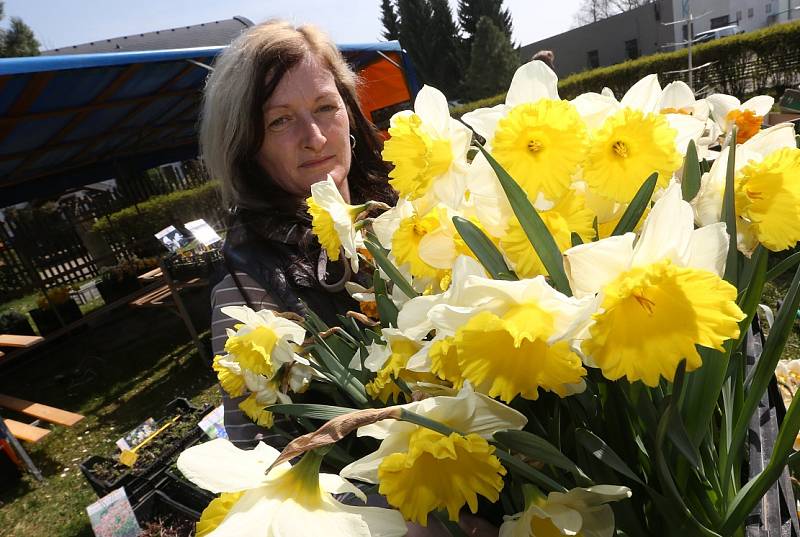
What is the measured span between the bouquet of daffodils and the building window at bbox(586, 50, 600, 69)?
32201 mm

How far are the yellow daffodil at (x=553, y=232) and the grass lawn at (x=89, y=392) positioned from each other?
3649mm

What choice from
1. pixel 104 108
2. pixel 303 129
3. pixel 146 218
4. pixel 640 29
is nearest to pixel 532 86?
pixel 303 129

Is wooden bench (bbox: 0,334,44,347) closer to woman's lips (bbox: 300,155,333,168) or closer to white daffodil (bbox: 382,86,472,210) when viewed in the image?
woman's lips (bbox: 300,155,333,168)

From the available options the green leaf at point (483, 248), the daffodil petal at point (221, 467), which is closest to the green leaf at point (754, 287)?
the green leaf at point (483, 248)

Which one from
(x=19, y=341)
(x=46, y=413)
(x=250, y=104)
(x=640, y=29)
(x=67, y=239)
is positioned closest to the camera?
(x=250, y=104)

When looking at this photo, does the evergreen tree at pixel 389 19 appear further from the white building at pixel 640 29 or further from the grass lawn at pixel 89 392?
the grass lawn at pixel 89 392

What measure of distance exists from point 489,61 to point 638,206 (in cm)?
2596

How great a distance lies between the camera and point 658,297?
35 cm

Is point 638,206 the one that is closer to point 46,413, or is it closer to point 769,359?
point 769,359

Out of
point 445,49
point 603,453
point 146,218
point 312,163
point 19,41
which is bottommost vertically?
point 146,218

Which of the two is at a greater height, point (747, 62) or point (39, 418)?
point (747, 62)

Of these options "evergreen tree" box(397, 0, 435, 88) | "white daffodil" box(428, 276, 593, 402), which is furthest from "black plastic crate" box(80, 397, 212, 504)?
"evergreen tree" box(397, 0, 435, 88)

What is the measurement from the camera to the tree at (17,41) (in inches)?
763

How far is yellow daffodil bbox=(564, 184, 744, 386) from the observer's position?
1.10 feet
